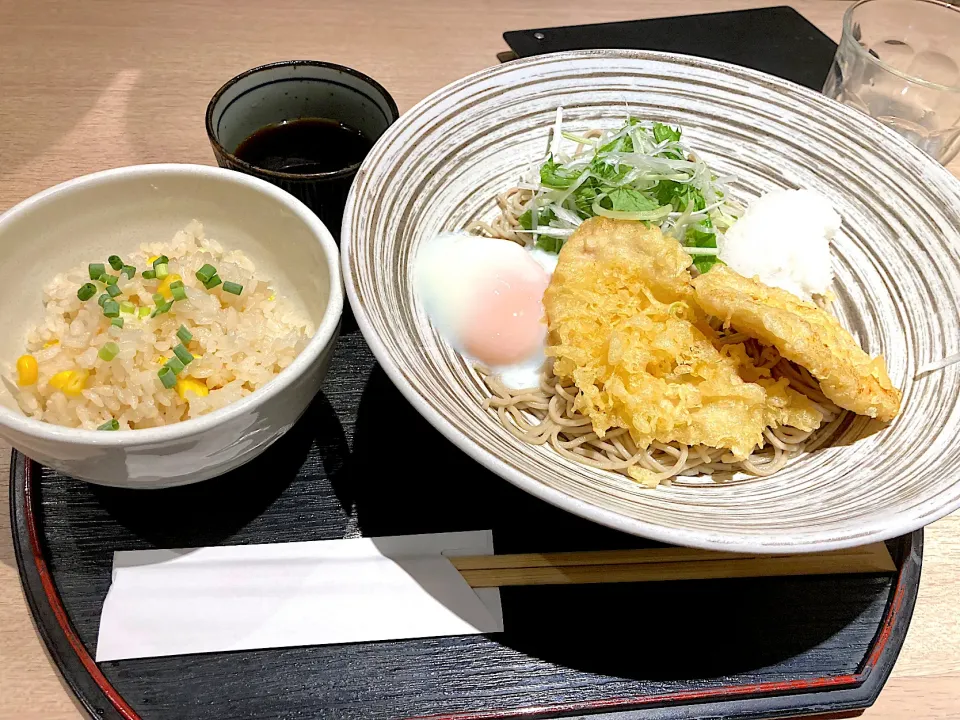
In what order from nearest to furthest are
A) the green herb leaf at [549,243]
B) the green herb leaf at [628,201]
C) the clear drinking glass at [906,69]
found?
the green herb leaf at [628,201], the green herb leaf at [549,243], the clear drinking glass at [906,69]

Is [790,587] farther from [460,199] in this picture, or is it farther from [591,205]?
[460,199]

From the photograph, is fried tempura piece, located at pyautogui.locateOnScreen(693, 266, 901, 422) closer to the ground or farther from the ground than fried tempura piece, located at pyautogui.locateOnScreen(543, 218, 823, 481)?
farther from the ground

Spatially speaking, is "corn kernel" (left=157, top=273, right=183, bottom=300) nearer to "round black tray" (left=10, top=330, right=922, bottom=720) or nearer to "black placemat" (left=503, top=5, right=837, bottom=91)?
"round black tray" (left=10, top=330, right=922, bottom=720)

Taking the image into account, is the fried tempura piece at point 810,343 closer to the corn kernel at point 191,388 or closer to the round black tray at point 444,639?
the round black tray at point 444,639

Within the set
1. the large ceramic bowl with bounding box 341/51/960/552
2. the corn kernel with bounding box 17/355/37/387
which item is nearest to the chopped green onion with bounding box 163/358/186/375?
the corn kernel with bounding box 17/355/37/387

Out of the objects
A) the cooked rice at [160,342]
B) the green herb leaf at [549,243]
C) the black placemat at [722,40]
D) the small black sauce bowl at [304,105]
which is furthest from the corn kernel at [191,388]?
the black placemat at [722,40]

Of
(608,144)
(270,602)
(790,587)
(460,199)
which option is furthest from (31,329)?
(790,587)

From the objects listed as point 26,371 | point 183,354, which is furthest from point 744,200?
point 26,371
